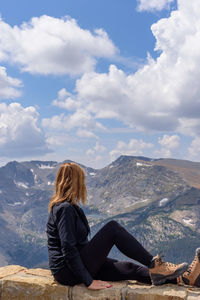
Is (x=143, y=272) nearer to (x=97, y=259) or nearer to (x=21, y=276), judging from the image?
(x=97, y=259)

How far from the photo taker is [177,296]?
7730 millimetres

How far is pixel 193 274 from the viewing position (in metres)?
8.59

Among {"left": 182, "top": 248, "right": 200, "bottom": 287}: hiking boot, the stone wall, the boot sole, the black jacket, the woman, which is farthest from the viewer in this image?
{"left": 182, "top": 248, "right": 200, "bottom": 287}: hiking boot

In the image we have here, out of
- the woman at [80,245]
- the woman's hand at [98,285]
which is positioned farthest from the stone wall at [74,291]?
the woman at [80,245]

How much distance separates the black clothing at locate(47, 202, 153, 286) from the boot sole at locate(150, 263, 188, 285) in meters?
0.40

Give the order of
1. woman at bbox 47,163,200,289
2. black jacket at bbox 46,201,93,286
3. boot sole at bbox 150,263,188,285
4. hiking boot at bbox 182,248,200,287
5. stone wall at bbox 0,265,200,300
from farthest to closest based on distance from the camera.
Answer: hiking boot at bbox 182,248,200,287
boot sole at bbox 150,263,188,285
woman at bbox 47,163,200,289
black jacket at bbox 46,201,93,286
stone wall at bbox 0,265,200,300

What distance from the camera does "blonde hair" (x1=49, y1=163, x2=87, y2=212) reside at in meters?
8.52

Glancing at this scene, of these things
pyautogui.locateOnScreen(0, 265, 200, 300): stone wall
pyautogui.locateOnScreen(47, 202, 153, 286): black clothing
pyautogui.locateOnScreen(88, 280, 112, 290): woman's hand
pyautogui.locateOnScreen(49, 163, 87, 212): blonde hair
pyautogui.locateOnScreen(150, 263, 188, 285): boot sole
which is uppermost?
pyautogui.locateOnScreen(49, 163, 87, 212): blonde hair

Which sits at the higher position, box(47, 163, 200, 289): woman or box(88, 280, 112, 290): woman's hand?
box(47, 163, 200, 289): woman

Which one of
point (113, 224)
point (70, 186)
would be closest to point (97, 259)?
point (113, 224)

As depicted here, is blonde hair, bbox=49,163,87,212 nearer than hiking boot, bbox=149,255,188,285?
No

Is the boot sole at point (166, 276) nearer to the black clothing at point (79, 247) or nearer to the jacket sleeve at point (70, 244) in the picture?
the black clothing at point (79, 247)

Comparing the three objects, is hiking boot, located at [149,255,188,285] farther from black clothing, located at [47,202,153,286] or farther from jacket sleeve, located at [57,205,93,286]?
jacket sleeve, located at [57,205,93,286]

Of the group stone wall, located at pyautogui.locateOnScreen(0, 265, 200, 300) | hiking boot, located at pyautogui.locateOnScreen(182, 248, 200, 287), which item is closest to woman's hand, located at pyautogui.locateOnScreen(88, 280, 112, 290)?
stone wall, located at pyautogui.locateOnScreen(0, 265, 200, 300)
